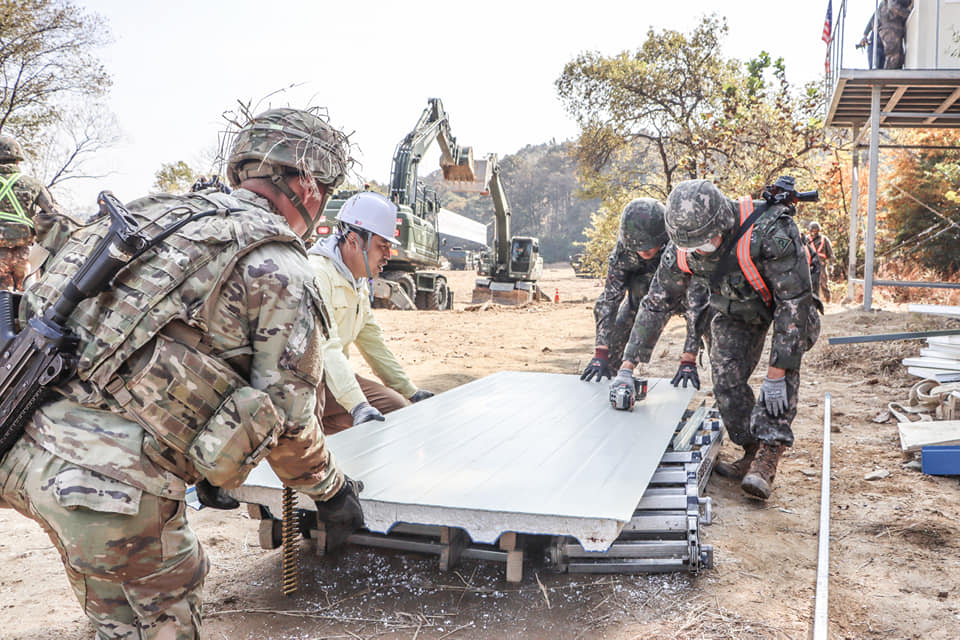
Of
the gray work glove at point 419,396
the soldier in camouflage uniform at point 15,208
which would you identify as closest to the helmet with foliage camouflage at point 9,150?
the soldier in camouflage uniform at point 15,208

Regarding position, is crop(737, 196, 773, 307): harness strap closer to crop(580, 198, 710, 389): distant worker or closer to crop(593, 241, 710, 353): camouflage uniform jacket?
crop(580, 198, 710, 389): distant worker

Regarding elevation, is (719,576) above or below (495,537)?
below

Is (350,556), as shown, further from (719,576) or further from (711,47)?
(711,47)

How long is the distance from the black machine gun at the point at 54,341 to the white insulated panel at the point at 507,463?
3.45 feet

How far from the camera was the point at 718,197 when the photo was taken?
12.4ft

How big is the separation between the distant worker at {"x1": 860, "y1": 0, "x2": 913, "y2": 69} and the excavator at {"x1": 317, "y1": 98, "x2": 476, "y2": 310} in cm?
862

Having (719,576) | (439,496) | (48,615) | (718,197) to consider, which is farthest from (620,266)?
(48,615)

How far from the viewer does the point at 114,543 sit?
1.61 m

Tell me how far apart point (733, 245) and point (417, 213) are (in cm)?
1320

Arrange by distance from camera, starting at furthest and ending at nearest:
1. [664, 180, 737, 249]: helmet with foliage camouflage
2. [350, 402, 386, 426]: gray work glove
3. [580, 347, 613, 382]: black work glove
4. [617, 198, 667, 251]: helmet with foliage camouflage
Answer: [617, 198, 667, 251]: helmet with foliage camouflage < [580, 347, 613, 382]: black work glove < [664, 180, 737, 249]: helmet with foliage camouflage < [350, 402, 386, 426]: gray work glove

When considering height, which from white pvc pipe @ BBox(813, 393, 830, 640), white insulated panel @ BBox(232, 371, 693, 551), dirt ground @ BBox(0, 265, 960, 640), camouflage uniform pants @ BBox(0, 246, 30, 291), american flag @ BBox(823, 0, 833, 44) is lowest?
dirt ground @ BBox(0, 265, 960, 640)

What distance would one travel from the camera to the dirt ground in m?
2.44

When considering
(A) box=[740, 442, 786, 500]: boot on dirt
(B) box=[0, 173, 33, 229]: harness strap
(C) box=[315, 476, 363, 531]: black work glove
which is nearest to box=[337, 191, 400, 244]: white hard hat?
(C) box=[315, 476, 363, 531]: black work glove

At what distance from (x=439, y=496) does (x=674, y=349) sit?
7515 millimetres
